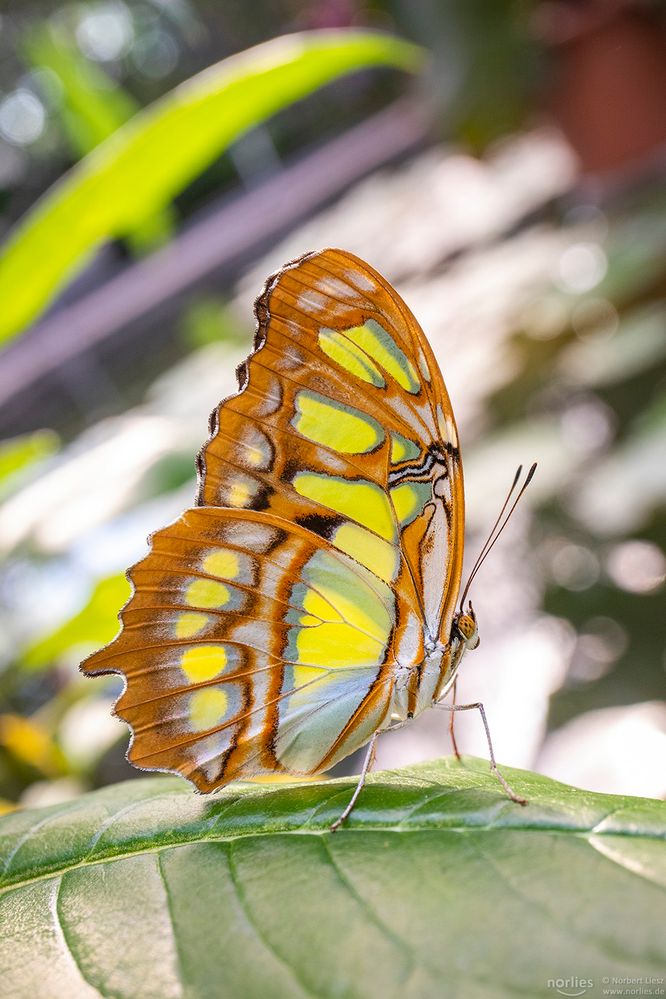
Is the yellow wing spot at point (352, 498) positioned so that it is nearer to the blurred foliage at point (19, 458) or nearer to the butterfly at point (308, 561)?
the butterfly at point (308, 561)

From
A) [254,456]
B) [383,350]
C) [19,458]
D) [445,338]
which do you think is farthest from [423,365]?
[445,338]

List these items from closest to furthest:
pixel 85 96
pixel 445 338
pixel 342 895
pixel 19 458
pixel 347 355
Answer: pixel 342 895 < pixel 347 355 < pixel 19 458 < pixel 85 96 < pixel 445 338

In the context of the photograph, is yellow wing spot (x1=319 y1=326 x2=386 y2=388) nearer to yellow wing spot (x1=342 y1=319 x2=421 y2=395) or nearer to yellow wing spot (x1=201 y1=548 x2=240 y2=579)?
yellow wing spot (x1=342 y1=319 x2=421 y2=395)

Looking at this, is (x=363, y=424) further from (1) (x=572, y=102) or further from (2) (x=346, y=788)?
(1) (x=572, y=102)

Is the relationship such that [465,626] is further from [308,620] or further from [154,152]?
[154,152]

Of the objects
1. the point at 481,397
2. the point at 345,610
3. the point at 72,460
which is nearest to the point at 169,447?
the point at 72,460

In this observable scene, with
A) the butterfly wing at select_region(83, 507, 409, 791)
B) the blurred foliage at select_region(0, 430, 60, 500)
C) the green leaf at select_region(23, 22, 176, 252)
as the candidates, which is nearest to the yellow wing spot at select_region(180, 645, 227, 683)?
the butterfly wing at select_region(83, 507, 409, 791)

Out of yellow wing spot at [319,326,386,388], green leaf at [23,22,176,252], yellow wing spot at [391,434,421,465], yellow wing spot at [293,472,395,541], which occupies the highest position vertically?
green leaf at [23,22,176,252]
